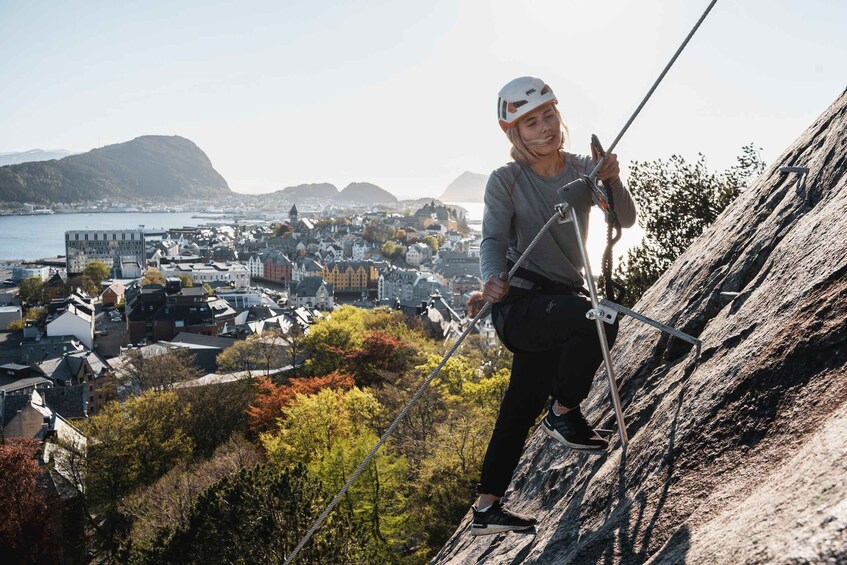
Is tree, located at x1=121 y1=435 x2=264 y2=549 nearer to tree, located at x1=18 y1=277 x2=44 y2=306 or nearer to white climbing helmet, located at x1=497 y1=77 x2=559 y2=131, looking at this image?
white climbing helmet, located at x1=497 y1=77 x2=559 y2=131

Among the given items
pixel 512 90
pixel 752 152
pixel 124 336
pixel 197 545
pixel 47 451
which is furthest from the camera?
pixel 124 336

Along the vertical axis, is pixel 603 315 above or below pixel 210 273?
above

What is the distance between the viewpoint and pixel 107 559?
23375mm

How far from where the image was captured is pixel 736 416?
2.77m

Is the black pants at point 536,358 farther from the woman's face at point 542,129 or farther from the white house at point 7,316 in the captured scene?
the white house at point 7,316

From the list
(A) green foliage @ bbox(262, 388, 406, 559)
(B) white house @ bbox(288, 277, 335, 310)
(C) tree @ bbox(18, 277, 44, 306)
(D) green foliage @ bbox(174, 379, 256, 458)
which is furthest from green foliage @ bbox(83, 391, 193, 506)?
(C) tree @ bbox(18, 277, 44, 306)

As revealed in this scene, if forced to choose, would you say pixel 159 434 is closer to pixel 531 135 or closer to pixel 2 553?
pixel 2 553

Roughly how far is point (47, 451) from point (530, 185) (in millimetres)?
32059

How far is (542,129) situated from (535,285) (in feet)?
2.88

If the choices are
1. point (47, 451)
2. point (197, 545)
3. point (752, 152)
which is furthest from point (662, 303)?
point (47, 451)

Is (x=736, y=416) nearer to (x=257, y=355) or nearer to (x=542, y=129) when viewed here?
(x=542, y=129)

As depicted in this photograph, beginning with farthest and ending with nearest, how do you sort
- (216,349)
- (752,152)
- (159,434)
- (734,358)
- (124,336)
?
(124,336)
(216,349)
(159,434)
(752,152)
(734,358)

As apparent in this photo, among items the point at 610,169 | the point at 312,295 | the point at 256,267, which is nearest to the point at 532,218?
the point at 610,169

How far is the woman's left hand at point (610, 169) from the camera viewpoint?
3541 mm
